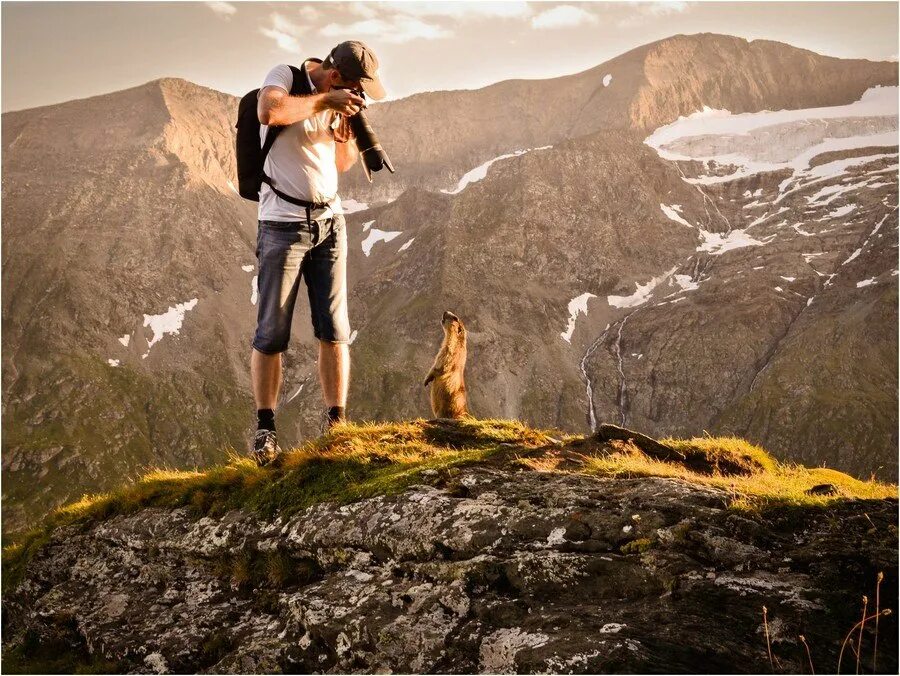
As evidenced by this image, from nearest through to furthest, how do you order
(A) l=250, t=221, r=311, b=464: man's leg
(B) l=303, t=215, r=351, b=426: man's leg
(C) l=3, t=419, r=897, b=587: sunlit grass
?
(C) l=3, t=419, r=897, b=587: sunlit grass → (A) l=250, t=221, r=311, b=464: man's leg → (B) l=303, t=215, r=351, b=426: man's leg

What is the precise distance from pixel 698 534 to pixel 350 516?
11.2 feet

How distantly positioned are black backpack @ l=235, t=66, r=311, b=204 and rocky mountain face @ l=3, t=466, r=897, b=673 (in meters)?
3.80

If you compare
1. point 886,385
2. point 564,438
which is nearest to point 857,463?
point 886,385

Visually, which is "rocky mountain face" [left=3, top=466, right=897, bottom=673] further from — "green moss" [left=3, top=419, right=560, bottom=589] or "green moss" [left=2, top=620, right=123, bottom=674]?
"green moss" [left=3, top=419, right=560, bottom=589]

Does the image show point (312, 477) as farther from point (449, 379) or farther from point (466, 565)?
point (449, 379)

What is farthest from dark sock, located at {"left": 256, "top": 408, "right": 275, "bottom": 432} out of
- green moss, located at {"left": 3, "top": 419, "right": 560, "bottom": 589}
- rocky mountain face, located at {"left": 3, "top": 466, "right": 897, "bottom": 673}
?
rocky mountain face, located at {"left": 3, "top": 466, "right": 897, "bottom": 673}

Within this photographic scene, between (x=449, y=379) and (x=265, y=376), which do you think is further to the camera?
(x=449, y=379)

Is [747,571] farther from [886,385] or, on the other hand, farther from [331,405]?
[886,385]

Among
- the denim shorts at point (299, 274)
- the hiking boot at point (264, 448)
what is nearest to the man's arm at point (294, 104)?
the denim shorts at point (299, 274)

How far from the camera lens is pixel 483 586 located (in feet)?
20.4

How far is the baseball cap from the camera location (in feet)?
26.6

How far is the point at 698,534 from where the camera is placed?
5.93m

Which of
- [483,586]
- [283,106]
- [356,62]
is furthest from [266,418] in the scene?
[356,62]

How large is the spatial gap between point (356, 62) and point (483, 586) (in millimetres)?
5540
